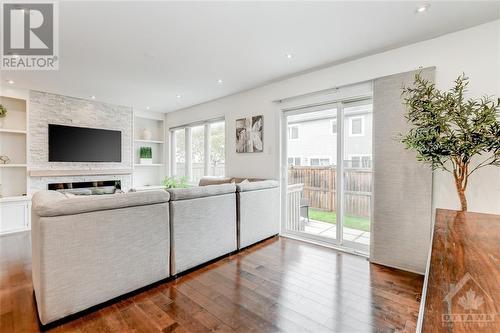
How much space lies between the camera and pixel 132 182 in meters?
6.01

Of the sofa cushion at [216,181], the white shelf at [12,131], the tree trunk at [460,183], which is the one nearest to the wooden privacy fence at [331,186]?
the tree trunk at [460,183]

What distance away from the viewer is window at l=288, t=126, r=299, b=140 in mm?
4000

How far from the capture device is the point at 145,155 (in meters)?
6.45

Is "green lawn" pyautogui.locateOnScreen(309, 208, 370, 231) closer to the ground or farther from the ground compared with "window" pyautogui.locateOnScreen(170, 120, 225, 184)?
closer to the ground

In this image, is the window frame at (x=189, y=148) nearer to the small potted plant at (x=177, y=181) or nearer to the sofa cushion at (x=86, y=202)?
the small potted plant at (x=177, y=181)

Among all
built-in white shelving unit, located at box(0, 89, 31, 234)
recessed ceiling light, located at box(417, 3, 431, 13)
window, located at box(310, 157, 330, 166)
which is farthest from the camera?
built-in white shelving unit, located at box(0, 89, 31, 234)

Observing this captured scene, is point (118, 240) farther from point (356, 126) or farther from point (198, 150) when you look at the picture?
point (198, 150)

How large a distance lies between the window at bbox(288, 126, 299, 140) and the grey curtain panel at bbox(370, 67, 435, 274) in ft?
4.22

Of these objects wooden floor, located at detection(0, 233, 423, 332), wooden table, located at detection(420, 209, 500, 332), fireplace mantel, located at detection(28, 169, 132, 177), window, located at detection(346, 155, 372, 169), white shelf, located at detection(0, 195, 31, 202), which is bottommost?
wooden floor, located at detection(0, 233, 423, 332)

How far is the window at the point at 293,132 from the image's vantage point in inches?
157

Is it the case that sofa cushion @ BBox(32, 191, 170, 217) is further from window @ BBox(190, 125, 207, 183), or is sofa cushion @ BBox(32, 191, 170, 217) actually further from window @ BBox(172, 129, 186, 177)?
window @ BBox(172, 129, 186, 177)

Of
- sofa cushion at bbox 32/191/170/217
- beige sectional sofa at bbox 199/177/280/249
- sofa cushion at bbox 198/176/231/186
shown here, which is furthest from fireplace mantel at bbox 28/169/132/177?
beige sectional sofa at bbox 199/177/280/249

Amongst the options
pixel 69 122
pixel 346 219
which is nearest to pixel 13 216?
pixel 69 122

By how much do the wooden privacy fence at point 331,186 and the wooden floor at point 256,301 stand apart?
77 cm
